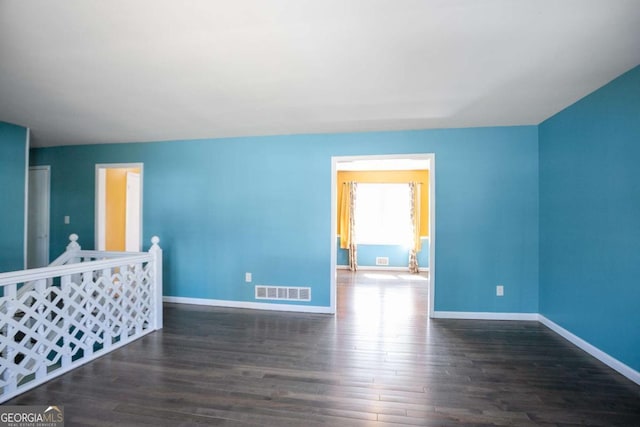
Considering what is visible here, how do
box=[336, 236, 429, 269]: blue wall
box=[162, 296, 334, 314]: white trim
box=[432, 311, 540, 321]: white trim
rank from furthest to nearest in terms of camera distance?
box=[336, 236, 429, 269]: blue wall, box=[162, 296, 334, 314]: white trim, box=[432, 311, 540, 321]: white trim

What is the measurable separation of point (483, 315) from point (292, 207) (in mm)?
2738

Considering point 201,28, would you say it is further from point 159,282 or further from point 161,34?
point 159,282

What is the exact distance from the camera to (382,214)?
22.6ft

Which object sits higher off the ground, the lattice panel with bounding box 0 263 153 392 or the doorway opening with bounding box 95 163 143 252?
the doorway opening with bounding box 95 163 143 252

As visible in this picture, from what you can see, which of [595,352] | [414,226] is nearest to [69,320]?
[595,352]

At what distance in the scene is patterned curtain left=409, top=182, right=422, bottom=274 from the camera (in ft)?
21.3

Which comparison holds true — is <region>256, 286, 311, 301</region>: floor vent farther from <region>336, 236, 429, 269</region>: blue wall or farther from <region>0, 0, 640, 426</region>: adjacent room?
<region>336, 236, 429, 269</region>: blue wall

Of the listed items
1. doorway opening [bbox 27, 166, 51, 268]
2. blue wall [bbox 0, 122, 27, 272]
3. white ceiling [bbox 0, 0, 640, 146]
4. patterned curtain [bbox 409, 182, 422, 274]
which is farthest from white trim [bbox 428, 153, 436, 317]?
doorway opening [bbox 27, 166, 51, 268]

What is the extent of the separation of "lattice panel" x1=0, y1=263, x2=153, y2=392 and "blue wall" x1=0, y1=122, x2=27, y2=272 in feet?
3.14

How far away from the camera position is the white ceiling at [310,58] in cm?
152

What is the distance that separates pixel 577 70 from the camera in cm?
210

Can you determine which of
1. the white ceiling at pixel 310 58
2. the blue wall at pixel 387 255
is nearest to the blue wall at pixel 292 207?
the white ceiling at pixel 310 58
